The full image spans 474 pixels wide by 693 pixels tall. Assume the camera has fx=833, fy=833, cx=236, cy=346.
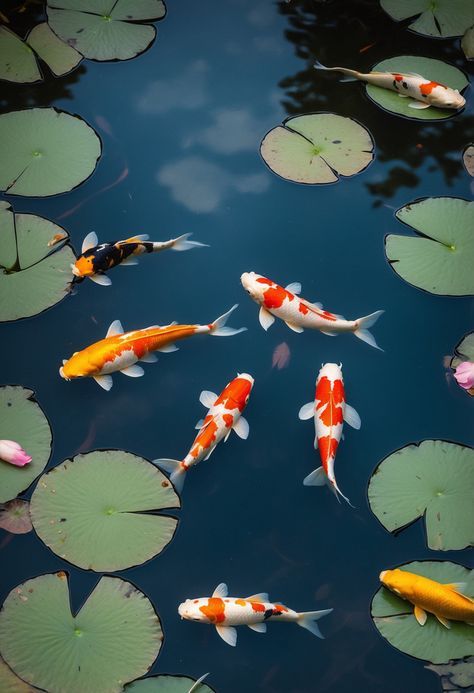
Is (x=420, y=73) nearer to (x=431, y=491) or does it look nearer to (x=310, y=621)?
(x=431, y=491)

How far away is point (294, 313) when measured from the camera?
141 inches

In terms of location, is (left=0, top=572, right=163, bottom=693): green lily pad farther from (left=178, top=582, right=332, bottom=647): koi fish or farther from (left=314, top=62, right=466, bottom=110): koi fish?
(left=314, top=62, right=466, bottom=110): koi fish

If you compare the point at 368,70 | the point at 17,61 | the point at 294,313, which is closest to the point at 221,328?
the point at 294,313

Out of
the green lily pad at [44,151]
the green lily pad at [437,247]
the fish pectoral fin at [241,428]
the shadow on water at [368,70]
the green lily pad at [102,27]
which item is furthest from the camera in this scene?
the green lily pad at [102,27]

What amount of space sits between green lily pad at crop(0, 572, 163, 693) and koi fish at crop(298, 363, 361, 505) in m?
0.82

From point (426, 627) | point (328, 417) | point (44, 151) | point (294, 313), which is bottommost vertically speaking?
point (426, 627)

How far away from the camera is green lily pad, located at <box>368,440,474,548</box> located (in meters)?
3.21

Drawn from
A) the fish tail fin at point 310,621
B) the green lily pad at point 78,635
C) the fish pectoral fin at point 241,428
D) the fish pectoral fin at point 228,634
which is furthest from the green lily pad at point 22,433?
the fish tail fin at point 310,621

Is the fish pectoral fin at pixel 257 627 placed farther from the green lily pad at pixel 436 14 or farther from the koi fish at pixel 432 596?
the green lily pad at pixel 436 14

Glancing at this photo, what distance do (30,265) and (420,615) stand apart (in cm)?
220

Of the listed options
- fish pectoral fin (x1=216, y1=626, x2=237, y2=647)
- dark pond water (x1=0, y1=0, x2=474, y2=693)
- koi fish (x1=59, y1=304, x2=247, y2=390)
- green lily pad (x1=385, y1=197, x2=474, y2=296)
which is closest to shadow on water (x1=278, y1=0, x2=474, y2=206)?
dark pond water (x1=0, y1=0, x2=474, y2=693)

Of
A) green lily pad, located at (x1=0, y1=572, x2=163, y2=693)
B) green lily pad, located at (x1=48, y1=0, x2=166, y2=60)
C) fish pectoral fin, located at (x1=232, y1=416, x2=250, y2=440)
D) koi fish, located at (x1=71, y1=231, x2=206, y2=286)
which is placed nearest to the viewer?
green lily pad, located at (x1=0, y1=572, x2=163, y2=693)

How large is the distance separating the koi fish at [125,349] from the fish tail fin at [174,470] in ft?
1.45

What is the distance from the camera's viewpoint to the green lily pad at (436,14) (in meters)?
4.66
